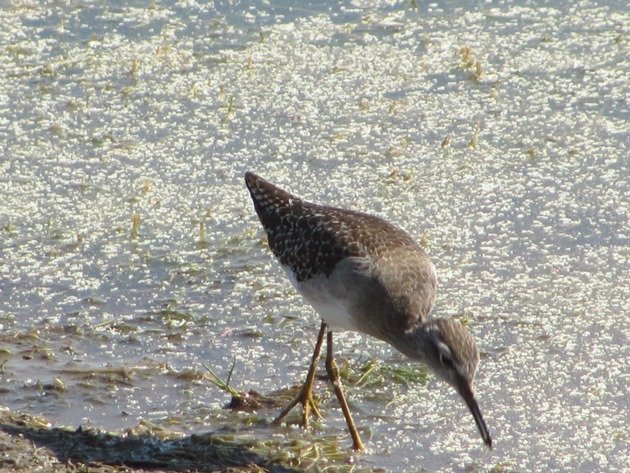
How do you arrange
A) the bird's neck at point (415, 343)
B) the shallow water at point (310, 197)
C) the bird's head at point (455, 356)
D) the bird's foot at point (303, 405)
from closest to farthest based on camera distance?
the bird's head at point (455, 356) < the bird's neck at point (415, 343) < the bird's foot at point (303, 405) < the shallow water at point (310, 197)

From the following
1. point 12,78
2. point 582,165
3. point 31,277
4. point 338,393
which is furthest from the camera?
point 12,78

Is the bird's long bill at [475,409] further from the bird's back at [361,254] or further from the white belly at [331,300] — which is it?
the white belly at [331,300]

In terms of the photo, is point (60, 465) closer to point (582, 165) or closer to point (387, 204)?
point (387, 204)

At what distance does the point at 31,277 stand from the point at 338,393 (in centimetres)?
228

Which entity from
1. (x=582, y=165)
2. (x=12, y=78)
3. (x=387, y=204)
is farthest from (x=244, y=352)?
(x=12, y=78)

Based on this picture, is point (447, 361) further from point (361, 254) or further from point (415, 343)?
point (361, 254)

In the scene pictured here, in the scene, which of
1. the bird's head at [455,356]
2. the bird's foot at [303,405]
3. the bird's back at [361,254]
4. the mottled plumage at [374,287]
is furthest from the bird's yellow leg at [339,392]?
the bird's head at [455,356]

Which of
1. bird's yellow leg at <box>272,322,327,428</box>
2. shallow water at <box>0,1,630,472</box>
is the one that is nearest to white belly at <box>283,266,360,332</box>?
bird's yellow leg at <box>272,322,327,428</box>

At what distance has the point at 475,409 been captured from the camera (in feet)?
19.0

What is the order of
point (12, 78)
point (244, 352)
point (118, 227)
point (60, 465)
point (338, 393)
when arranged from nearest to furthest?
point (60, 465), point (338, 393), point (244, 352), point (118, 227), point (12, 78)

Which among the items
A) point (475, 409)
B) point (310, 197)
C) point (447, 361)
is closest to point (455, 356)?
point (447, 361)

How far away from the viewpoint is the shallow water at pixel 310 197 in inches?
258

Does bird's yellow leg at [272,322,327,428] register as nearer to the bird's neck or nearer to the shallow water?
the shallow water

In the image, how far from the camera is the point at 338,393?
6336 millimetres
